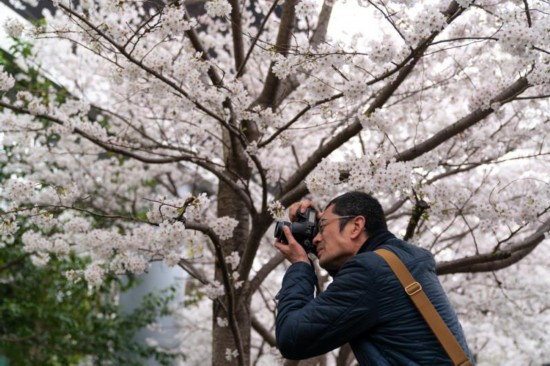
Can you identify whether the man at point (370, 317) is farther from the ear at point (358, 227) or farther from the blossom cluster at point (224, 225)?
the blossom cluster at point (224, 225)

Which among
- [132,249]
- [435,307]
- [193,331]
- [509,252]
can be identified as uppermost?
[193,331]

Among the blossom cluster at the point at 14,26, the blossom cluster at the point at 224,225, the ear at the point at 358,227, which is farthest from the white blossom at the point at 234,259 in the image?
the ear at the point at 358,227

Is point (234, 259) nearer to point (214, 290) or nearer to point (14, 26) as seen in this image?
point (214, 290)

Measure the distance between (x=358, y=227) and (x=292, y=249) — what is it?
262 mm

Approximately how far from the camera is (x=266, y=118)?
3994 millimetres

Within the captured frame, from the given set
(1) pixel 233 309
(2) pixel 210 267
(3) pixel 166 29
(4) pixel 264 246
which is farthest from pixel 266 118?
(2) pixel 210 267

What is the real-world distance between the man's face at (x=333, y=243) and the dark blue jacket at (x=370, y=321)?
171 millimetres

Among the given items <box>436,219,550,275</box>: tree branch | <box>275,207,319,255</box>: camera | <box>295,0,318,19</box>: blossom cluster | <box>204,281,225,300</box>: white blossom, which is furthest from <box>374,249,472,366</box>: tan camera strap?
<box>204,281,225,300</box>: white blossom

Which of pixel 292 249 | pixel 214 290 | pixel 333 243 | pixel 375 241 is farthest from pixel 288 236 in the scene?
pixel 214 290

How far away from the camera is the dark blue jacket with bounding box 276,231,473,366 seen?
5.74 feet

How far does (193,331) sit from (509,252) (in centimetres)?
760

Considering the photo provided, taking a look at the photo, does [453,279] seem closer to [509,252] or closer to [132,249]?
[509,252]

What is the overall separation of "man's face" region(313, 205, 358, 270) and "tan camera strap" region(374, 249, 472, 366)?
19 cm

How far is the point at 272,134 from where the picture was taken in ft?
13.5
